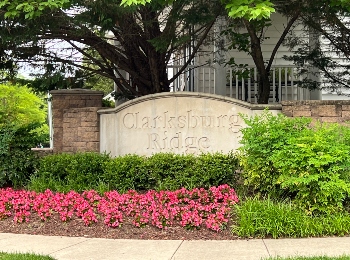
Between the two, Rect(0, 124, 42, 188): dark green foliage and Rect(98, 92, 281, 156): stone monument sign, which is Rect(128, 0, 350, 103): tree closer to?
Rect(98, 92, 281, 156): stone monument sign

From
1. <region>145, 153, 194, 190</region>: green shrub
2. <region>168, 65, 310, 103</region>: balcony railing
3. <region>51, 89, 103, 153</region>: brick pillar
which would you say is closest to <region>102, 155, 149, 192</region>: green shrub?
<region>145, 153, 194, 190</region>: green shrub

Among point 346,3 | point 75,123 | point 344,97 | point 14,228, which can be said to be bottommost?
point 14,228

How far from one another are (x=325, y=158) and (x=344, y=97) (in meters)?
7.13

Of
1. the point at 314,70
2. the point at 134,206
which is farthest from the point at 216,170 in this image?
the point at 314,70

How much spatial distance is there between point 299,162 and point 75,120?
192 inches

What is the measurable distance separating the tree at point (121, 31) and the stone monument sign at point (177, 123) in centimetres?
111

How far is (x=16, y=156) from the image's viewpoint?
847 centimetres

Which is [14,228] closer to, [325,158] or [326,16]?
[325,158]

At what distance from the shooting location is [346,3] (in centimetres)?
639

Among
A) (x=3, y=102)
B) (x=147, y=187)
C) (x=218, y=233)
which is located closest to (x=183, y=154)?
(x=147, y=187)

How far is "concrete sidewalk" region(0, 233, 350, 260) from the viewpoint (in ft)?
16.1

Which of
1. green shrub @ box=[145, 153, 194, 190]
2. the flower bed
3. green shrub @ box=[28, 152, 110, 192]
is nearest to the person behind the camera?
the flower bed

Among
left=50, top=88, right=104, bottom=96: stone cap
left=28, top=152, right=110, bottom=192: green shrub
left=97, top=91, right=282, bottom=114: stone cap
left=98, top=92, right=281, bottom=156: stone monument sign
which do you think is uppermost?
left=50, top=88, right=104, bottom=96: stone cap

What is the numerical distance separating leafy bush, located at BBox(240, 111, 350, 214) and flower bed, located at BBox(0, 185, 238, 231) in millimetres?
604
